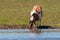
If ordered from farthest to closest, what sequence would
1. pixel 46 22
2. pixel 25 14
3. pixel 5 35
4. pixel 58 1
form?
pixel 58 1 → pixel 25 14 → pixel 46 22 → pixel 5 35

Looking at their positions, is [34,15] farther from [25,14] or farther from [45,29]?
[25,14]

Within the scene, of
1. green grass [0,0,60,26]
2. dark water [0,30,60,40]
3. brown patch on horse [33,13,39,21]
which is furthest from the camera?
green grass [0,0,60,26]

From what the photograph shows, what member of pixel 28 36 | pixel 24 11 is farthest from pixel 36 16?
pixel 28 36

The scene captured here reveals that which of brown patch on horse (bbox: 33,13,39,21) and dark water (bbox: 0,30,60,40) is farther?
brown patch on horse (bbox: 33,13,39,21)

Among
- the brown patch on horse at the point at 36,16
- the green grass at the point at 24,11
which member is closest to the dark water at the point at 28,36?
the brown patch on horse at the point at 36,16

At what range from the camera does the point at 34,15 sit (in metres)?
33.8

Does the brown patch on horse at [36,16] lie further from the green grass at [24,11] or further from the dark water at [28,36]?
the dark water at [28,36]

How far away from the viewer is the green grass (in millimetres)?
36156

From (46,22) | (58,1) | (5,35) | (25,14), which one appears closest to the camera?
(5,35)

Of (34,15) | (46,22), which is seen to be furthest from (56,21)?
(34,15)

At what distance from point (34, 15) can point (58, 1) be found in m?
9.43

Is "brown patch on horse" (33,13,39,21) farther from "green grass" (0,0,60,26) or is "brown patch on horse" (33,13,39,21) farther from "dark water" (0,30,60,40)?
"dark water" (0,30,60,40)

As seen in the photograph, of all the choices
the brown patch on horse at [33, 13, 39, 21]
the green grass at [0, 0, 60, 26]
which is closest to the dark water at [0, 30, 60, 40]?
the brown patch on horse at [33, 13, 39, 21]

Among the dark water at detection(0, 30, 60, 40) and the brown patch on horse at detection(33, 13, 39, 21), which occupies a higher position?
the brown patch on horse at detection(33, 13, 39, 21)
